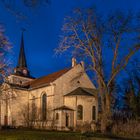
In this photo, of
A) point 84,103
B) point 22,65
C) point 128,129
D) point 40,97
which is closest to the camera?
point 128,129

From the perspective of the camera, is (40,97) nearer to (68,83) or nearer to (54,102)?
(54,102)

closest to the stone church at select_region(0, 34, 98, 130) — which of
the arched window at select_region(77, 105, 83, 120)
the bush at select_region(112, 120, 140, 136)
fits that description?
the arched window at select_region(77, 105, 83, 120)

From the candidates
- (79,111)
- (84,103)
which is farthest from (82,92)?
(79,111)

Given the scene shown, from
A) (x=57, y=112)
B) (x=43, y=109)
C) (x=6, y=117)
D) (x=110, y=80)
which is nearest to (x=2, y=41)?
(x=110, y=80)

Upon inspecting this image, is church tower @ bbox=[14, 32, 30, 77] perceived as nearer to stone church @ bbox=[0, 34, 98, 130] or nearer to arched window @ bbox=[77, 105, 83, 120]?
stone church @ bbox=[0, 34, 98, 130]

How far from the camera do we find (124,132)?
89.9 ft

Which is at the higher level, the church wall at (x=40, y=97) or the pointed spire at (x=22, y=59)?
the pointed spire at (x=22, y=59)

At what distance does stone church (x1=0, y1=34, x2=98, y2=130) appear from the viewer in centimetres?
4595

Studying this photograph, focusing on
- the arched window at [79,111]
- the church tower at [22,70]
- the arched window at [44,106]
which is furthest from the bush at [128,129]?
the church tower at [22,70]

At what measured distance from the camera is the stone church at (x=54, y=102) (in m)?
46.0

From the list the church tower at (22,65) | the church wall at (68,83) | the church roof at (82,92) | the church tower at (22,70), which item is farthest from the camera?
the church tower at (22,65)

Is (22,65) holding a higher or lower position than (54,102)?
higher

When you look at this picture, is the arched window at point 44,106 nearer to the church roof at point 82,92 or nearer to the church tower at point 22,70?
the church roof at point 82,92

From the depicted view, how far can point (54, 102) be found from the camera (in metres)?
46.9
